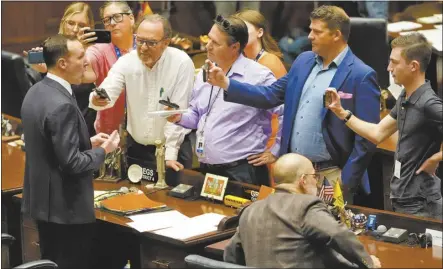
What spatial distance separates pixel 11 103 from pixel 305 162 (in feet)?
13.8

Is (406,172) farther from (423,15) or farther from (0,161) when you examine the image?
(423,15)

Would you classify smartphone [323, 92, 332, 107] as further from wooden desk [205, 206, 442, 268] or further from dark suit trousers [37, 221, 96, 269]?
dark suit trousers [37, 221, 96, 269]

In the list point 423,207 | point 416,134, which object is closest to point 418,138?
point 416,134

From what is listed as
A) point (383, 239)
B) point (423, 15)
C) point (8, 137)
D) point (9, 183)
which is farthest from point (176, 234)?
point (423, 15)

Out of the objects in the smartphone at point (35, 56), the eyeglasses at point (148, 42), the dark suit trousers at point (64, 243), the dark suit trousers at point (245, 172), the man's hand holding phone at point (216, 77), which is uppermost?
the eyeglasses at point (148, 42)

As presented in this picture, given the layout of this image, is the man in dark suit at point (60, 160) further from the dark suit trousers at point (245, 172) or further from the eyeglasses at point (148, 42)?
the dark suit trousers at point (245, 172)

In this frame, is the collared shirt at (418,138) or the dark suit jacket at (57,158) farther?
the dark suit jacket at (57,158)

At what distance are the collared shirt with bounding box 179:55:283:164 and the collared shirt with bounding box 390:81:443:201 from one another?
96 centimetres

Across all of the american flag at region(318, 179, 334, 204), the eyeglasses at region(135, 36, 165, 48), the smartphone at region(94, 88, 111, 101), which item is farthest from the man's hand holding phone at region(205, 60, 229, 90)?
the american flag at region(318, 179, 334, 204)

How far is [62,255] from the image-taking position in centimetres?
477

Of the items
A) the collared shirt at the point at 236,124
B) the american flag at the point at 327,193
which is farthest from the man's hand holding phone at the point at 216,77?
the american flag at the point at 327,193

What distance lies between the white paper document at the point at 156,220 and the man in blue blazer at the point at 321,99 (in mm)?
716

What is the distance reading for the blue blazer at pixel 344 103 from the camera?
4945 millimetres

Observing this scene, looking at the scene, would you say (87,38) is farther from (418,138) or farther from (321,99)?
(418,138)
